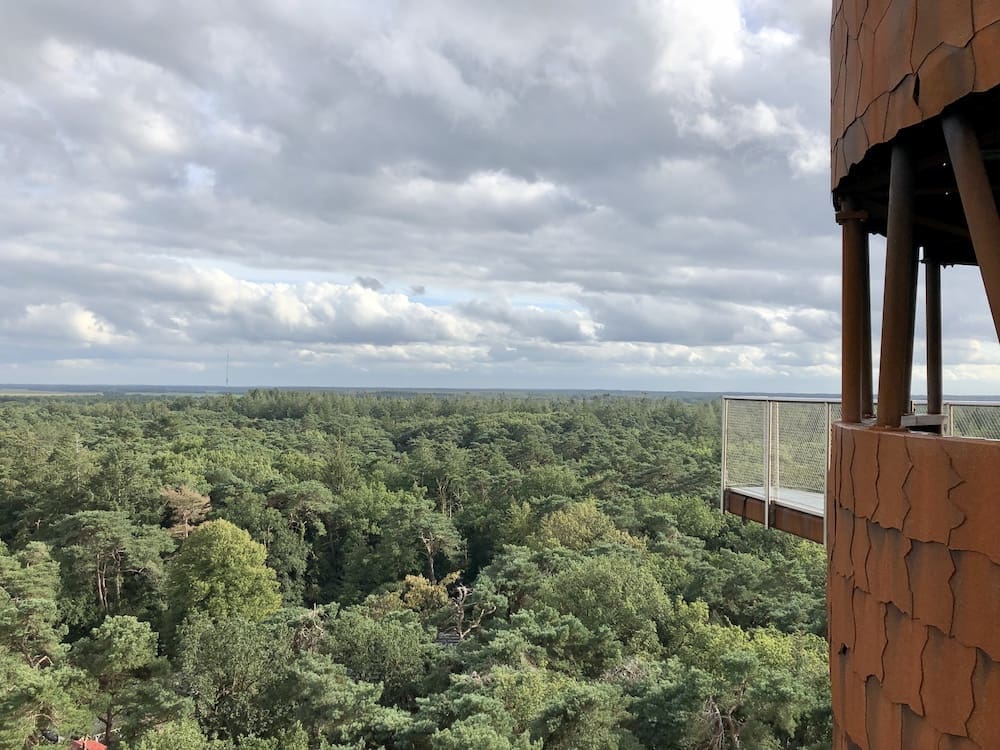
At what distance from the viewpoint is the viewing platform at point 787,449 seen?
432cm

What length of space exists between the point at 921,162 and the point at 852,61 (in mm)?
502

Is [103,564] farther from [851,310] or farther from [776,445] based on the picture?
[851,310]

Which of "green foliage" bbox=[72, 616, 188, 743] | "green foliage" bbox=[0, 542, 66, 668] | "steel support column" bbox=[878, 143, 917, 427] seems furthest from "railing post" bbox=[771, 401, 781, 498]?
"green foliage" bbox=[0, 542, 66, 668]

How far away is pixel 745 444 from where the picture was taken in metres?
5.18

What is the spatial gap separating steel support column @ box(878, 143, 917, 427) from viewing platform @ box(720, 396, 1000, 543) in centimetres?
152

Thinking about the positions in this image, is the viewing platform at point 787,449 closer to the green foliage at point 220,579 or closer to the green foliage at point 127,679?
the green foliage at point 127,679

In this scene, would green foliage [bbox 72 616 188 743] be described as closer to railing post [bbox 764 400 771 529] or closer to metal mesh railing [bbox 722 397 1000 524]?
metal mesh railing [bbox 722 397 1000 524]

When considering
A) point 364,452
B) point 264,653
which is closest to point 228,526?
point 264,653

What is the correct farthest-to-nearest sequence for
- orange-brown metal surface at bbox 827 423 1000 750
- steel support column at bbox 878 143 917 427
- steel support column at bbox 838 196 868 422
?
steel support column at bbox 838 196 868 422 < steel support column at bbox 878 143 917 427 < orange-brown metal surface at bbox 827 423 1000 750

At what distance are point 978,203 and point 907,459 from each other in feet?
2.60

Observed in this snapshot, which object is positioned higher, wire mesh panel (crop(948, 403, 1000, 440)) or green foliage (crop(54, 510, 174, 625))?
wire mesh panel (crop(948, 403, 1000, 440))

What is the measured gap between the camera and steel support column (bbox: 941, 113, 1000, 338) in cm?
192

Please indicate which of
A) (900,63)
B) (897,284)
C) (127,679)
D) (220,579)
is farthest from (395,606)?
(900,63)

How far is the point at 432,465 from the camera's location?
40625 mm
